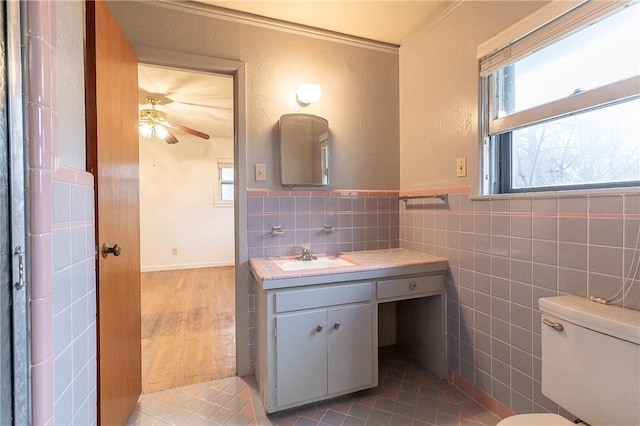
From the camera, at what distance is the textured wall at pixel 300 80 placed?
5.68 feet

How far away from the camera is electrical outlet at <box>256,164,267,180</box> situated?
189cm

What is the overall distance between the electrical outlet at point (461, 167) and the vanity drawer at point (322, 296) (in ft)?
2.81

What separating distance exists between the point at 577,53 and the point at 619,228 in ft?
2.48

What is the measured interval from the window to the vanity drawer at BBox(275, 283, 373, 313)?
92 centimetres

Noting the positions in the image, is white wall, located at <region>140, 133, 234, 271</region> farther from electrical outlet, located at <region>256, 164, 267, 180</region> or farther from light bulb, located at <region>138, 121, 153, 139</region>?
electrical outlet, located at <region>256, 164, 267, 180</region>

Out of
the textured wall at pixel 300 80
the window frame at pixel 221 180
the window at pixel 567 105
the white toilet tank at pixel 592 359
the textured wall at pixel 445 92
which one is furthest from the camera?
the window frame at pixel 221 180

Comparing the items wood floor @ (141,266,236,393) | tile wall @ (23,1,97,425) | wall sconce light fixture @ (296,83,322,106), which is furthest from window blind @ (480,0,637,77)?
wood floor @ (141,266,236,393)

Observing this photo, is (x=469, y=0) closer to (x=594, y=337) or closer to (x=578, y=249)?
(x=578, y=249)

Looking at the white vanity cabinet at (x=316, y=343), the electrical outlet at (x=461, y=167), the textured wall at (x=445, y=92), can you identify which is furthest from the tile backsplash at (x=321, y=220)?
the electrical outlet at (x=461, y=167)

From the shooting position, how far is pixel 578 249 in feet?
3.84

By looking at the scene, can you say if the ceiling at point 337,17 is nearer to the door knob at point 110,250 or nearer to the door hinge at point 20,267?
the door knob at point 110,250

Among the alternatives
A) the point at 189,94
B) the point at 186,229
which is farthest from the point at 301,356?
the point at 186,229

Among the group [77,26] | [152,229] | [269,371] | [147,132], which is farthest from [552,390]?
[152,229]

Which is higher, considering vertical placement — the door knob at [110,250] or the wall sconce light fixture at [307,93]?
the wall sconce light fixture at [307,93]
